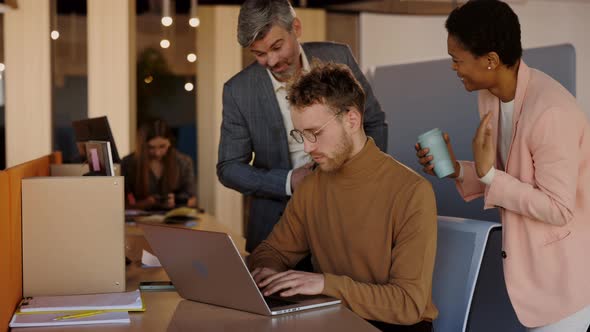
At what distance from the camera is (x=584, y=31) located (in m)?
9.91

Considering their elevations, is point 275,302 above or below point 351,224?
below

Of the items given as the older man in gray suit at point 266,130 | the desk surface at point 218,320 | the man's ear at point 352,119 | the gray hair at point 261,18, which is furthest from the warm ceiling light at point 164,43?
the desk surface at point 218,320

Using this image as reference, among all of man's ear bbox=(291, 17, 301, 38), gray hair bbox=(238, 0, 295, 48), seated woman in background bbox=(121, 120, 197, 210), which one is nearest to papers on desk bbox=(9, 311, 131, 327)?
gray hair bbox=(238, 0, 295, 48)

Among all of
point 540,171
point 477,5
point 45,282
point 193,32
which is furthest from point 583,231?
point 193,32

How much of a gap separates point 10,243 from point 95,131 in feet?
4.45

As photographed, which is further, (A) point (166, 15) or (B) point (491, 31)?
(A) point (166, 15)

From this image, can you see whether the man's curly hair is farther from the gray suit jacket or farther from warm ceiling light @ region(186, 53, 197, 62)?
warm ceiling light @ region(186, 53, 197, 62)

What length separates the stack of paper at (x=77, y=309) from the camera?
183 cm

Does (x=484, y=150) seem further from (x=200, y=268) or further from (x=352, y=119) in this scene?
(x=200, y=268)

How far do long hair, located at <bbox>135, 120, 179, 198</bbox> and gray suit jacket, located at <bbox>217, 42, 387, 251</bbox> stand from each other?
8.93 ft

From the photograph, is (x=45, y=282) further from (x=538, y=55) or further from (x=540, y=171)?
(x=538, y=55)

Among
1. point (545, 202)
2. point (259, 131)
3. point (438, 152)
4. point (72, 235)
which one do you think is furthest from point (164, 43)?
point (545, 202)

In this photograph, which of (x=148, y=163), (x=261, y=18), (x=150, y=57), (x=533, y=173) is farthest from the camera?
(x=150, y=57)

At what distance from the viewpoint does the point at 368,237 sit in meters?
2.13
